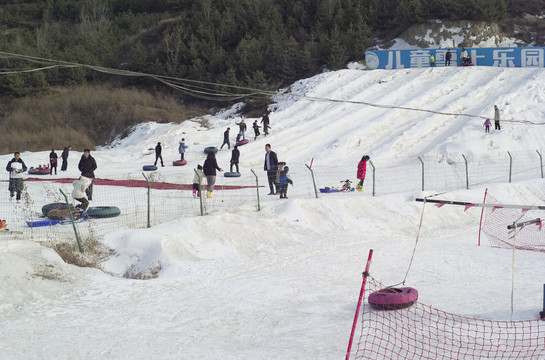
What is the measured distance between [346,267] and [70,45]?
4865 centimetres

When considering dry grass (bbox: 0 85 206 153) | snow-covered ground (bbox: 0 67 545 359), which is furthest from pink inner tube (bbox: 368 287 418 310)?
dry grass (bbox: 0 85 206 153)

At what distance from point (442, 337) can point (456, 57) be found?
36797 mm

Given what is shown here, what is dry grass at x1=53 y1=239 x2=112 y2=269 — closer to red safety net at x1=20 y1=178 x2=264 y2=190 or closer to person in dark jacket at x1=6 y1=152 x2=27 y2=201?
person in dark jacket at x1=6 y1=152 x2=27 y2=201

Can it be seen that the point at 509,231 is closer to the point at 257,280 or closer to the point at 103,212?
the point at 257,280

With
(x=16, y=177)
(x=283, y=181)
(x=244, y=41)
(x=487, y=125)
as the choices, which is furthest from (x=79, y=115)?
(x=283, y=181)

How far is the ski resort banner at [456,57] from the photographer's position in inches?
1566

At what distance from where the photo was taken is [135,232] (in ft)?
43.6

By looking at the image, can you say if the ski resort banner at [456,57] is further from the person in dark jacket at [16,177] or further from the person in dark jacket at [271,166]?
the person in dark jacket at [16,177]

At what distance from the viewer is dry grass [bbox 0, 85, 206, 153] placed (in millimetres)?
39562

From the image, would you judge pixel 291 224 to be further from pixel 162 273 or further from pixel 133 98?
pixel 133 98

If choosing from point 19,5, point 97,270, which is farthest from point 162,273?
point 19,5

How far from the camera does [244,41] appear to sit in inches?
1869

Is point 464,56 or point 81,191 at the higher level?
point 464,56

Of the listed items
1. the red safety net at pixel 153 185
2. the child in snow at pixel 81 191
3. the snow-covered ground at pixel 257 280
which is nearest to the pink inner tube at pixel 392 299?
the snow-covered ground at pixel 257 280
